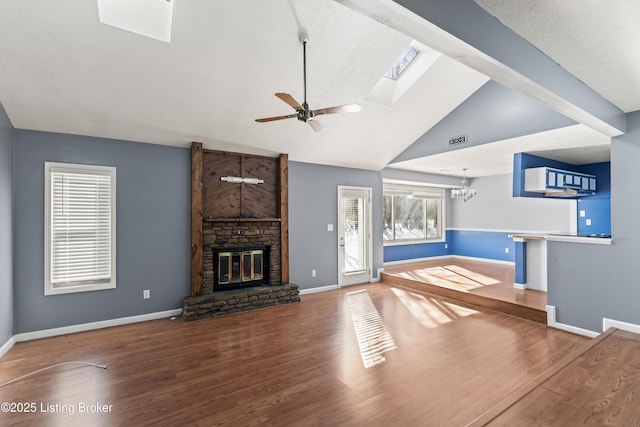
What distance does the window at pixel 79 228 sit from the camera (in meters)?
3.70

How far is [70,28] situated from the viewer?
2609 mm

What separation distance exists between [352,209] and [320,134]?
205 centimetres

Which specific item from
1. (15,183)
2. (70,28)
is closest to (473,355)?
(70,28)

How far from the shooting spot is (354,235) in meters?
6.29

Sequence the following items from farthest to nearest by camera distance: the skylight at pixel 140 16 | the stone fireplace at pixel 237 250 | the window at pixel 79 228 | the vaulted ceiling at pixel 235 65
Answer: the stone fireplace at pixel 237 250 < the window at pixel 79 228 < the skylight at pixel 140 16 < the vaulted ceiling at pixel 235 65

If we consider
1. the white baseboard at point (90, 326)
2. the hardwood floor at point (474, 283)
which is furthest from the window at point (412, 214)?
the white baseboard at point (90, 326)

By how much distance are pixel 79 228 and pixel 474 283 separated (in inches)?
260

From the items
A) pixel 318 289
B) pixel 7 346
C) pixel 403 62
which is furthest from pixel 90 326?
pixel 403 62

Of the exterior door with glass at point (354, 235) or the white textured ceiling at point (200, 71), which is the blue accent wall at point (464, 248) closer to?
the exterior door with glass at point (354, 235)

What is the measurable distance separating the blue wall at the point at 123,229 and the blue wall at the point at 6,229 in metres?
0.11

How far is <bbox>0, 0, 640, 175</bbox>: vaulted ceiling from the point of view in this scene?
200 cm

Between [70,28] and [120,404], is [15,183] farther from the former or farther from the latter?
[120,404]

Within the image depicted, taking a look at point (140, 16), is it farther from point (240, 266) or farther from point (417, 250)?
point (417, 250)

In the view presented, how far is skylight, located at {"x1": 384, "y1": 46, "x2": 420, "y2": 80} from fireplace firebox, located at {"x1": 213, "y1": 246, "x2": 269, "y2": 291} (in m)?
3.58
